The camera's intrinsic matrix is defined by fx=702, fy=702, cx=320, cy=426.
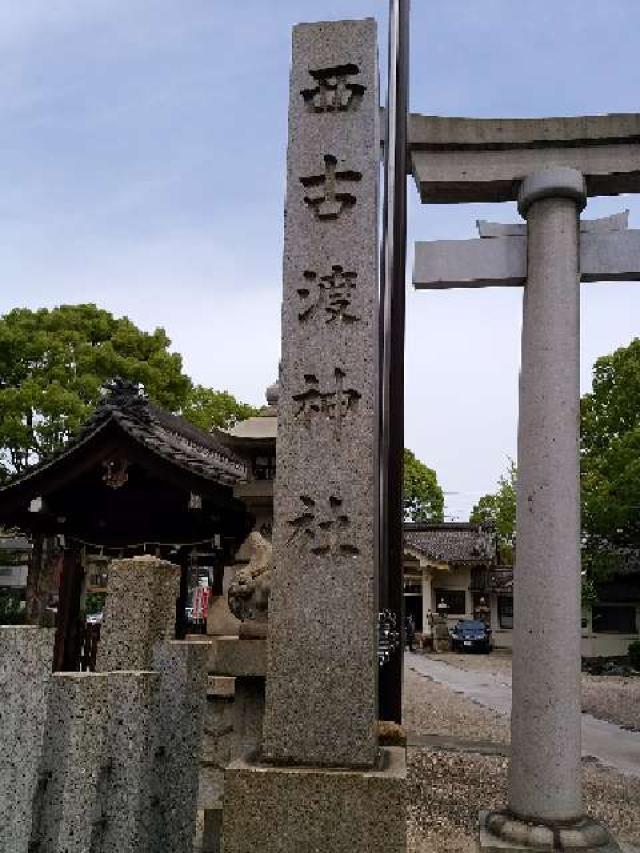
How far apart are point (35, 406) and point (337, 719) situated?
2082cm

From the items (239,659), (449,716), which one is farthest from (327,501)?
(449,716)

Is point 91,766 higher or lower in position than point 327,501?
lower

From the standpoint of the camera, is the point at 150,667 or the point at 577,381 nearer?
the point at 150,667

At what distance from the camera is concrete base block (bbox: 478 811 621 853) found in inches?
156

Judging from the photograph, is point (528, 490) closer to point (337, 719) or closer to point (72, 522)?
point (337, 719)

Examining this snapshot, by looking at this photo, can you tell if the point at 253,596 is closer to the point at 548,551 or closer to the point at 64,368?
the point at 548,551

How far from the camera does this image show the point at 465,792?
6.82m

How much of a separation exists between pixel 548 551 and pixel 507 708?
10.4m

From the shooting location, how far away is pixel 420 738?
9742 mm

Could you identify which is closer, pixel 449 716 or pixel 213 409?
pixel 449 716

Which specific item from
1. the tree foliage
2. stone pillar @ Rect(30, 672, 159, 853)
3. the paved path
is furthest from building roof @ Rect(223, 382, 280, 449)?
the tree foliage

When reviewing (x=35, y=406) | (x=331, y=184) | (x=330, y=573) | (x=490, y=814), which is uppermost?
(x=35, y=406)

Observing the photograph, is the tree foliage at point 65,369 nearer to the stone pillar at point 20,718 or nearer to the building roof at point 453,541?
the building roof at point 453,541

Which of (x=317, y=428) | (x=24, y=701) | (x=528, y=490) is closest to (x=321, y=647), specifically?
(x=317, y=428)
